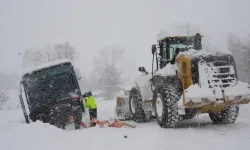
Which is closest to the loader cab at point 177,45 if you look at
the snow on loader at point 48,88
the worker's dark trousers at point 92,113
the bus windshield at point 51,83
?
the worker's dark trousers at point 92,113

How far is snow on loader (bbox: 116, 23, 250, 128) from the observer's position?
8625mm

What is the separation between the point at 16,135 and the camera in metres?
7.42

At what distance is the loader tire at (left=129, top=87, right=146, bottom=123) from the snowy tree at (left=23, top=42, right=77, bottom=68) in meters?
52.1

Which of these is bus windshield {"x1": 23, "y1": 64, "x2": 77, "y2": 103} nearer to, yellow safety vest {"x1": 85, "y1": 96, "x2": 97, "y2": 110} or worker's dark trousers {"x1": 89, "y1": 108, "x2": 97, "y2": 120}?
yellow safety vest {"x1": 85, "y1": 96, "x2": 97, "y2": 110}

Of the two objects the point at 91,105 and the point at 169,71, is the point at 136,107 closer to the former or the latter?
the point at 91,105

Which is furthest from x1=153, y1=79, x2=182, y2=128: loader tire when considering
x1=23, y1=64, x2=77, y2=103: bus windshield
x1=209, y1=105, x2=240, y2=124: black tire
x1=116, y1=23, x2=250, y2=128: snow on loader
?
x1=23, y1=64, x2=77, y2=103: bus windshield

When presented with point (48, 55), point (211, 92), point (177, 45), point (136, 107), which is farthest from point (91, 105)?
point (48, 55)

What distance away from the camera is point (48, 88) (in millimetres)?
12398

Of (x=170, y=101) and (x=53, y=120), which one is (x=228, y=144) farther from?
(x=53, y=120)

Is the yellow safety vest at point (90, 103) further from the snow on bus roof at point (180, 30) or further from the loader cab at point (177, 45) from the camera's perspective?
the snow on bus roof at point (180, 30)

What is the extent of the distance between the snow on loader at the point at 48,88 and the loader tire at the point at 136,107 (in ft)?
6.52

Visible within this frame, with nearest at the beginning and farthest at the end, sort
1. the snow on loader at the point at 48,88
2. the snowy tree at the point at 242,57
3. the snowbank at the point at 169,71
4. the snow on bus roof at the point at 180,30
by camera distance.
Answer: the snowbank at the point at 169,71, the snow on bus roof at the point at 180,30, the snow on loader at the point at 48,88, the snowy tree at the point at 242,57

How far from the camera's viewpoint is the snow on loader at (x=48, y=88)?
A: 1201 cm

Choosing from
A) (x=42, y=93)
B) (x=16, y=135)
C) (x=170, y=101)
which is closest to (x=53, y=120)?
(x=42, y=93)
